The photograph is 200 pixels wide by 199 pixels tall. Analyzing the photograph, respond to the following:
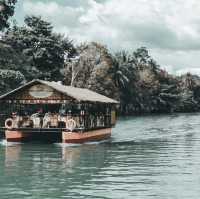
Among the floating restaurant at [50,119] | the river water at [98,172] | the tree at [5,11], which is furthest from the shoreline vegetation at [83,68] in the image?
the river water at [98,172]

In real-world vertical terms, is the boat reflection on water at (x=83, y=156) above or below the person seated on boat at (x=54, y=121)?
below

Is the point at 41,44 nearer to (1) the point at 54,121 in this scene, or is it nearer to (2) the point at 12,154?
(1) the point at 54,121

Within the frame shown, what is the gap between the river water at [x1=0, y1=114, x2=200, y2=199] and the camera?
692 inches

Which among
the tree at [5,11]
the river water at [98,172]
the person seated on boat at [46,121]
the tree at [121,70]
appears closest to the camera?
the river water at [98,172]

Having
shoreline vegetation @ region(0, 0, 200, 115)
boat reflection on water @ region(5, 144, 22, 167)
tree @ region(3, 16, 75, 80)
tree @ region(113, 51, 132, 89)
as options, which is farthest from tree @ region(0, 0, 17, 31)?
tree @ region(113, 51, 132, 89)

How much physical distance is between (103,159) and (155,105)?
94.8m

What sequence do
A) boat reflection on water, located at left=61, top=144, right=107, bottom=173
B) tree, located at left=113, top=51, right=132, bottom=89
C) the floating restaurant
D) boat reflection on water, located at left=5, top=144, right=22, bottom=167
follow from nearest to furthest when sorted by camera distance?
boat reflection on water, located at left=61, top=144, right=107, bottom=173 < boat reflection on water, located at left=5, top=144, right=22, bottom=167 < the floating restaurant < tree, located at left=113, top=51, right=132, bottom=89

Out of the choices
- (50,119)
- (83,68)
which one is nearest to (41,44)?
(83,68)

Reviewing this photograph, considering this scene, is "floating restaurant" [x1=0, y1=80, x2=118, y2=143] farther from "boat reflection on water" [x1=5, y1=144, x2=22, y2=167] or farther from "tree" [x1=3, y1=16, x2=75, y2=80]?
"tree" [x1=3, y1=16, x2=75, y2=80]

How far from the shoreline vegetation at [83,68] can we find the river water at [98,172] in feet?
48.6

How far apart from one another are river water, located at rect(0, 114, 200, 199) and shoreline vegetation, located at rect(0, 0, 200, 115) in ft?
48.6

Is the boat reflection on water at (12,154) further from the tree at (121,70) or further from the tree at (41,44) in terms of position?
the tree at (121,70)

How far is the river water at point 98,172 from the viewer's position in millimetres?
17578

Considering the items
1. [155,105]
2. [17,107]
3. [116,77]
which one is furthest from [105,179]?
[155,105]
